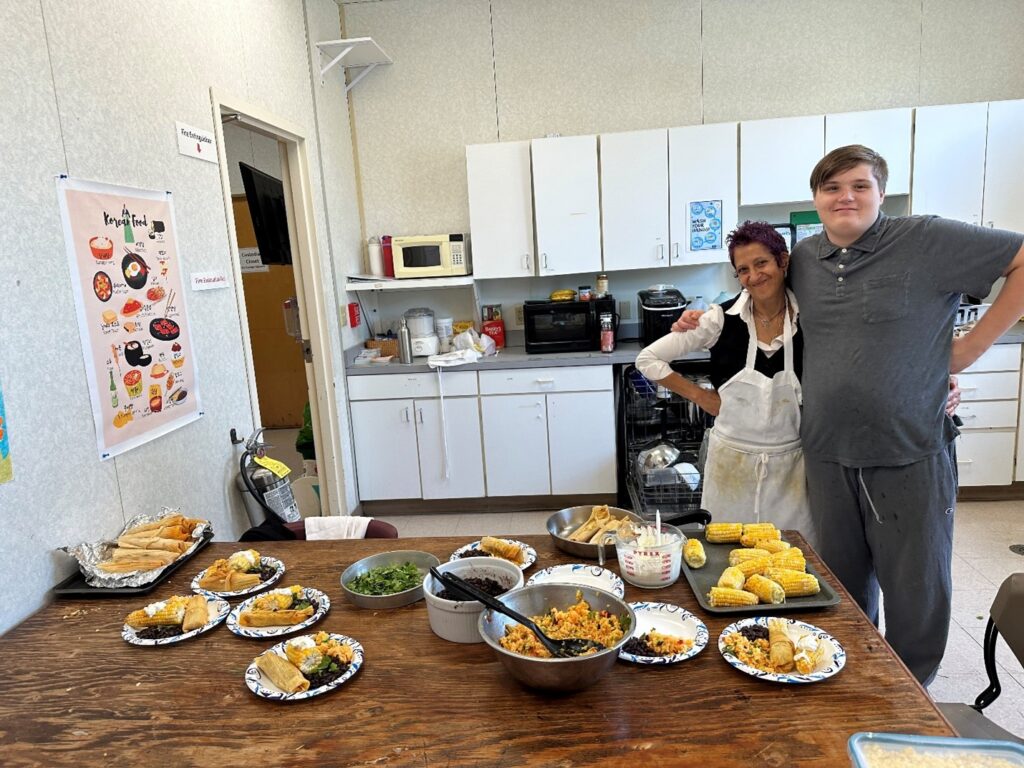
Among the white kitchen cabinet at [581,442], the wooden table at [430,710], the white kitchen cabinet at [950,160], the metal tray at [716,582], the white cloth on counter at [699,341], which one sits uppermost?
the white kitchen cabinet at [950,160]

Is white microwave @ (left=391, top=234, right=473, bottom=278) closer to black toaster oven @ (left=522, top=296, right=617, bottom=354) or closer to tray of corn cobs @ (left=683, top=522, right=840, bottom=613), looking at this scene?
black toaster oven @ (left=522, top=296, right=617, bottom=354)

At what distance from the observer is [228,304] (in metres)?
2.60

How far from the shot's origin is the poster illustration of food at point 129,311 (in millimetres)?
1857

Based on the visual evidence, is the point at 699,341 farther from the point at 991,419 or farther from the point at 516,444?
the point at 991,419

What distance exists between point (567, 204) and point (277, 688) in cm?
330

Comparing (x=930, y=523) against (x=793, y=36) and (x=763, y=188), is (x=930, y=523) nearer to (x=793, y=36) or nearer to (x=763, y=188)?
(x=763, y=188)

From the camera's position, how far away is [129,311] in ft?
6.63

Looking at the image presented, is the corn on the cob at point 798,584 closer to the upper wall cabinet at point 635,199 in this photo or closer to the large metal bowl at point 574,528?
the large metal bowl at point 574,528

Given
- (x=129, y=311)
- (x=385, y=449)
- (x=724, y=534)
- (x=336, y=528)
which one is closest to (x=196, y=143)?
(x=129, y=311)

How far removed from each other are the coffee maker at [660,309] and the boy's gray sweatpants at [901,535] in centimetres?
203

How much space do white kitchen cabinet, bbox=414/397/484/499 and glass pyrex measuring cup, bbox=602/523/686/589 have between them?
248 cm

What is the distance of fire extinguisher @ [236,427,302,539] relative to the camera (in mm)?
2441

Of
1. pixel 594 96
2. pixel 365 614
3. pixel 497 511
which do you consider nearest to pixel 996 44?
pixel 594 96

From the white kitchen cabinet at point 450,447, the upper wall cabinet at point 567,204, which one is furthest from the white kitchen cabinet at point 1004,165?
the white kitchen cabinet at point 450,447
